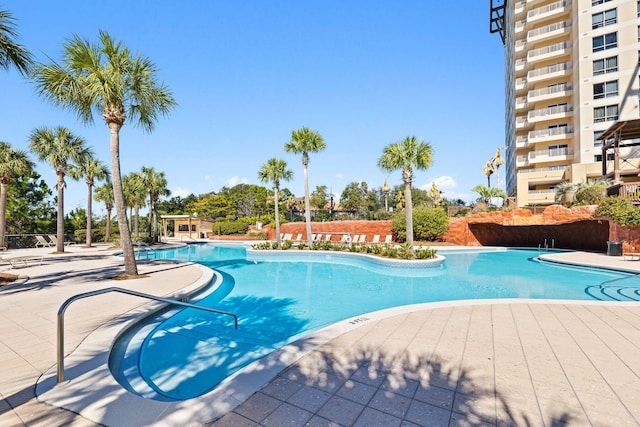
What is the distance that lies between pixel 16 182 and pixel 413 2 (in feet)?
115

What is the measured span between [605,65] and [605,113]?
13.6 ft

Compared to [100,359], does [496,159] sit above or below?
above

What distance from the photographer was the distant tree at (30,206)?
87.9 feet

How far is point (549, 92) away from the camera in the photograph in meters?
30.5

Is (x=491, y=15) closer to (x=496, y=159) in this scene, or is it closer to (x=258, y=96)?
(x=496, y=159)

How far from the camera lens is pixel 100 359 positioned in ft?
11.6

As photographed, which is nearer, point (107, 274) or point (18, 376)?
point (18, 376)

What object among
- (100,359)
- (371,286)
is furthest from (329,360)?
(371,286)

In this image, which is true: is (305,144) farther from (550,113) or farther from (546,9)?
(546,9)

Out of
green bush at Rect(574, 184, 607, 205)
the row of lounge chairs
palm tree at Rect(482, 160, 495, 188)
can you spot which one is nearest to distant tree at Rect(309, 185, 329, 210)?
the row of lounge chairs

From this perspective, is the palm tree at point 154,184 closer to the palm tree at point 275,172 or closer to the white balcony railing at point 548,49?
the palm tree at point 275,172

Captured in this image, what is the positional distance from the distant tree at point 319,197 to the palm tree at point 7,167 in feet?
110

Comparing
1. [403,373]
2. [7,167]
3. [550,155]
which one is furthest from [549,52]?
[7,167]

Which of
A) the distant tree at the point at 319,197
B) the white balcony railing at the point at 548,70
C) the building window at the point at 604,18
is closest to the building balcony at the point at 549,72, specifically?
the white balcony railing at the point at 548,70
